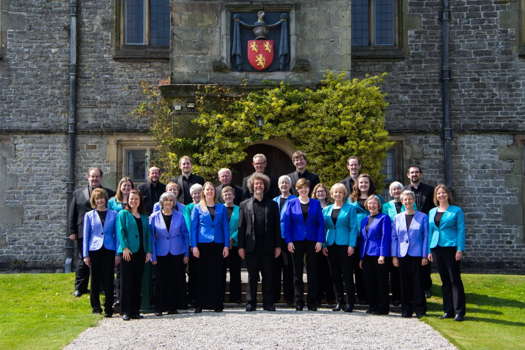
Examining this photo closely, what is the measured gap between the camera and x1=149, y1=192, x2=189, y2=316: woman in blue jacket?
28.3 ft

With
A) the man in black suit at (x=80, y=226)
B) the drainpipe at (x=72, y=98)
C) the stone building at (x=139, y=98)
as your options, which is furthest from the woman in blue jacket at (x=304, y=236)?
the drainpipe at (x=72, y=98)

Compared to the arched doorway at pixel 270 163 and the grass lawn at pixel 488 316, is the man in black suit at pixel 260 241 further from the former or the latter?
the arched doorway at pixel 270 163

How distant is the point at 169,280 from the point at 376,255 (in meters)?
2.73

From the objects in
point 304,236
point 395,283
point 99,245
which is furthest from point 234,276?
point 395,283

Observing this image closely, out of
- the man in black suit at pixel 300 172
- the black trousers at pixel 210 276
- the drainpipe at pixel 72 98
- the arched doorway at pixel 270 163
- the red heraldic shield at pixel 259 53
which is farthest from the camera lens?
the drainpipe at pixel 72 98

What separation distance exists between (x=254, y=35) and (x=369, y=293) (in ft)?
17.5

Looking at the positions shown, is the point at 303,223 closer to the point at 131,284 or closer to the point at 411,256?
the point at 411,256

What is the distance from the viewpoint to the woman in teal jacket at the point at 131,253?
8320 mm

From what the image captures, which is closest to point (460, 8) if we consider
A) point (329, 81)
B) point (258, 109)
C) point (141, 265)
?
point (329, 81)

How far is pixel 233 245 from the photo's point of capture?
920cm

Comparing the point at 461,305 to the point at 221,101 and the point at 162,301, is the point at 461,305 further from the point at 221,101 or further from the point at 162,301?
the point at 221,101

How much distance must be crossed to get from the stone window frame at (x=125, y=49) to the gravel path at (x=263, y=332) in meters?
7.85

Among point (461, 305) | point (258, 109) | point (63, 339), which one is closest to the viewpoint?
point (63, 339)

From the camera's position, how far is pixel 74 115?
14766 mm
